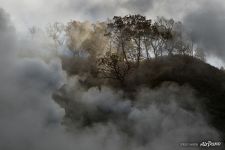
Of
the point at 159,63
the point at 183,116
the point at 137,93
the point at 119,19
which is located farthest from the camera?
the point at 159,63

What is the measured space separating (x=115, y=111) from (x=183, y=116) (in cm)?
973

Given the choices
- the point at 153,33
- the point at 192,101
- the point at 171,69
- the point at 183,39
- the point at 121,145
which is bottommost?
the point at 121,145

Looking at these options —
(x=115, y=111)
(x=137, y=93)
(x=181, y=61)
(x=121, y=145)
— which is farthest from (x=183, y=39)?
(x=121, y=145)

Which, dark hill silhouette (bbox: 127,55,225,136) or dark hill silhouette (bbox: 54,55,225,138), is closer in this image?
dark hill silhouette (bbox: 54,55,225,138)

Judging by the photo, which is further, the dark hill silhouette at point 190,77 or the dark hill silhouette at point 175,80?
the dark hill silhouette at point 190,77

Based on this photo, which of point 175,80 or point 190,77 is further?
point 190,77

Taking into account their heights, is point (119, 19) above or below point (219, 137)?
above

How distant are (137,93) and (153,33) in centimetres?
1948

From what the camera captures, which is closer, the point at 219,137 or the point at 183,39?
the point at 219,137

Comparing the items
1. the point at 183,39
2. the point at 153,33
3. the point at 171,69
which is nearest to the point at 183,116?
the point at 171,69

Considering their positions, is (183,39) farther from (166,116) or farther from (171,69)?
(166,116)

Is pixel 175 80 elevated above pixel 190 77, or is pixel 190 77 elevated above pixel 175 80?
pixel 190 77

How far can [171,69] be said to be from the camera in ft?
259

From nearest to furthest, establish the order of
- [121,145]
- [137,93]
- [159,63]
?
[121,145] < [137,93] < [159,63]
